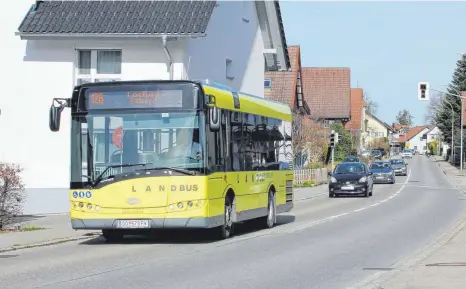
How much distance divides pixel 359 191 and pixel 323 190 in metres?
6.79

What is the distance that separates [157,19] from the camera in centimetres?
2656

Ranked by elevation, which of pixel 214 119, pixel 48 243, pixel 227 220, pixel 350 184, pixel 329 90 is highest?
pixel 329 90

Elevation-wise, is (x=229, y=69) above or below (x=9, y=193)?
above

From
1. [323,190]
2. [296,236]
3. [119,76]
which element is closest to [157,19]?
[119,76]

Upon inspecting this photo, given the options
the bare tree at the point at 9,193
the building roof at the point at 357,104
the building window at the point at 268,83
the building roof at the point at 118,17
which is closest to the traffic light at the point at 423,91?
the building window at the point at 268,83

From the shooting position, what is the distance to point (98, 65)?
27.1 metres

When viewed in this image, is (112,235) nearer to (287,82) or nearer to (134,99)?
(134,99)

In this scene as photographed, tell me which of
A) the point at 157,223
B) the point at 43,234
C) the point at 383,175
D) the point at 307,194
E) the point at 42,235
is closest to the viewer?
the point at 157,223

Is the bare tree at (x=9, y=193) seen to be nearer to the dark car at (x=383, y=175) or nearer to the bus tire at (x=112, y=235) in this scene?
the bus tire at (x=112, y=235)

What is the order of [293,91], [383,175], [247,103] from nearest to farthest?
[247,103] → [383,175] → [293,91]

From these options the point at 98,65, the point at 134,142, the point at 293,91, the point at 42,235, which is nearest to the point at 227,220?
the point at 134,142

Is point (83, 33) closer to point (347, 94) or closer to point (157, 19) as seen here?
point (157, 19)

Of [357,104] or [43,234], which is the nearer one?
[43,234]

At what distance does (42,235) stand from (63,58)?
31.8 feet
